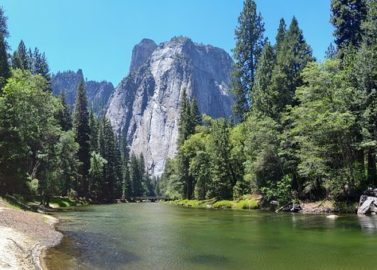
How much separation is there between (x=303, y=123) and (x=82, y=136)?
186 feet

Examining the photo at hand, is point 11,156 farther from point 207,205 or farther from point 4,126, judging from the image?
point 207,205

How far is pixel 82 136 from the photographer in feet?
310

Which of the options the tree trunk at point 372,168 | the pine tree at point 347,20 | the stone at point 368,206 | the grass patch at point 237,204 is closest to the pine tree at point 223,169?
the grass patch at point 237,204

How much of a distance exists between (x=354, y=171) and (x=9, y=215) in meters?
34.1

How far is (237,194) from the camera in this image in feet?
217

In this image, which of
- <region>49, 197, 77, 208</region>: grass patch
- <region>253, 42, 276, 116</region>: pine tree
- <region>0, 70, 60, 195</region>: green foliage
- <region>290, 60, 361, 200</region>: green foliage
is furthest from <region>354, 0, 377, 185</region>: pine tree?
<region>49, 197, 77, 208</region>: grass patch

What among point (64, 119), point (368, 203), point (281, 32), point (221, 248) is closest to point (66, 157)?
point (64, 119)

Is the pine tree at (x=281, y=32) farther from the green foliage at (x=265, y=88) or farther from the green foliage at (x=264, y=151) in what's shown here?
the green foliage at (x=264, y=151)

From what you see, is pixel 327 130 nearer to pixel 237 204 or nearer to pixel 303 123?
pixel 303 123

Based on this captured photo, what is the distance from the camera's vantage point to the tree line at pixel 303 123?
47.0 meters

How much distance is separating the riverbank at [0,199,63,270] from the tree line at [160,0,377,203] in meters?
30.6

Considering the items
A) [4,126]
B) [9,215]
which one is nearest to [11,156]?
[4,126]

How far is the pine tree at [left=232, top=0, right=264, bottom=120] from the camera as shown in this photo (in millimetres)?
79000

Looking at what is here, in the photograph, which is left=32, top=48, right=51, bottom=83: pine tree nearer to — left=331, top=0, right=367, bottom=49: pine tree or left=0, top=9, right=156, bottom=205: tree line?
left=0, top=9, right=156, bottom=205: tree line
